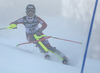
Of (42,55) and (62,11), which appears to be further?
(62,11)

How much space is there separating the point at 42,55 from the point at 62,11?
0.62 meters

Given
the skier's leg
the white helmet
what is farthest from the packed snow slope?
the white helmet

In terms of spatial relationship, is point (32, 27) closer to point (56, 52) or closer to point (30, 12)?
point (30, 12)

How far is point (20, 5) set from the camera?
1.39 metres

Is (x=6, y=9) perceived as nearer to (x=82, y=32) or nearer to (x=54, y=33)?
(x=54, y=33)

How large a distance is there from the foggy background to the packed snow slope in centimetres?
5

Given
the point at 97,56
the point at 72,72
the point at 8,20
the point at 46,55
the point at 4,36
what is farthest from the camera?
the point at 8,20

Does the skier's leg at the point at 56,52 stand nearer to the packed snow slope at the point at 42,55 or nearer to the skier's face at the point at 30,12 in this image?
the packed snow slope at the point at 42,55

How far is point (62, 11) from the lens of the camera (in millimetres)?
1428

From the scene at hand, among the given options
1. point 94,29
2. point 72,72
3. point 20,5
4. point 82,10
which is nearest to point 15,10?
point 20,5

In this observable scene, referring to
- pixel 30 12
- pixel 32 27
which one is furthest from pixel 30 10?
pixel 32 27

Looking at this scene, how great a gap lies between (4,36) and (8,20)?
7.3 inches

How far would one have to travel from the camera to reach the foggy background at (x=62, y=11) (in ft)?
4.25

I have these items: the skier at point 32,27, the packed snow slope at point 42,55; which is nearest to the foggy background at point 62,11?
the packed snow slope at point 42,55
